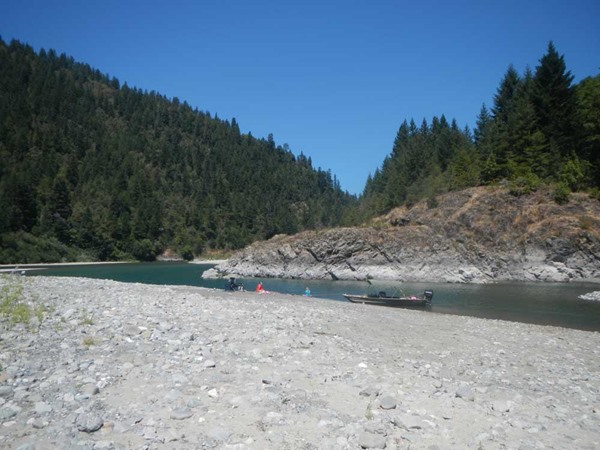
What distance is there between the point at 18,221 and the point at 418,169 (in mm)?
111977

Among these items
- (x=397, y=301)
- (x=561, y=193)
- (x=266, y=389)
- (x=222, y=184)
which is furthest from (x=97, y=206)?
(x=266, y=389)

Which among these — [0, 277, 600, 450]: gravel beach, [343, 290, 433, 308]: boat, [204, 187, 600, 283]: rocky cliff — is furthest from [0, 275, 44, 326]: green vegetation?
[204, 187, 600, 283]: rocky cliff

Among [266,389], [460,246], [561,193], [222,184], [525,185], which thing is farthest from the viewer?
[222,184]

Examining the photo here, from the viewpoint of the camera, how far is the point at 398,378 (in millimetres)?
10703

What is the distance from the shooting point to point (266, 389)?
9.13 m

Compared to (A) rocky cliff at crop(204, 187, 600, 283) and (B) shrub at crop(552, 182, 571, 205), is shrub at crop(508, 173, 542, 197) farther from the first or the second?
(B) shrub at crop(552, 182, 571, 205)

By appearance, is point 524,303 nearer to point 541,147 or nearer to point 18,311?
point 18,311

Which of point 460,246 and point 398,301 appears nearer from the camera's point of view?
point 398,301

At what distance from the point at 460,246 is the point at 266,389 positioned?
63.2 metres

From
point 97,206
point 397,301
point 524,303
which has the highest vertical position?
point 97,206

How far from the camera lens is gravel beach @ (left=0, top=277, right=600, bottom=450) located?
23.2 ft

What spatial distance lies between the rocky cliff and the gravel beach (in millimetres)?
48553

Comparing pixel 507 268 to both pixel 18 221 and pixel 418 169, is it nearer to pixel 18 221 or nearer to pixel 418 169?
pixel 418 169

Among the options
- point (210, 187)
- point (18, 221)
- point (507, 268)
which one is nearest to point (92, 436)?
point (507, 268)
